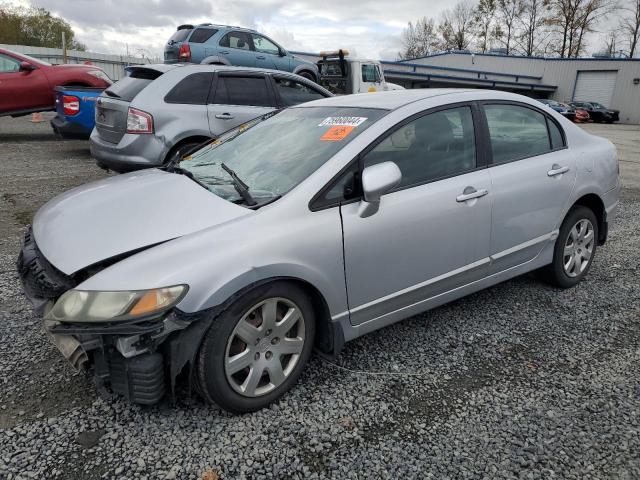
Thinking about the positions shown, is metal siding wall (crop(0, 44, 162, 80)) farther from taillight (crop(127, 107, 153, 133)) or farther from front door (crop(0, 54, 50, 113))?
taillight (crop(127, 107, 153, 133))

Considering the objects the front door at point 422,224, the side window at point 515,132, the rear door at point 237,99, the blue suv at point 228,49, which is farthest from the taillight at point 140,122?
the blue suv at point 228,49

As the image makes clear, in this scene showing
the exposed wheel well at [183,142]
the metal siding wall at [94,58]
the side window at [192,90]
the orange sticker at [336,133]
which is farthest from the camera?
the metal siding wall at [94,58]

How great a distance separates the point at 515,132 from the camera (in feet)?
11.8

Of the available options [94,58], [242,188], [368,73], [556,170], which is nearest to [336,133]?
[242,188]

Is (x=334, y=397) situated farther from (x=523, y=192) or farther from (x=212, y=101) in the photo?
(x=212, y=101)

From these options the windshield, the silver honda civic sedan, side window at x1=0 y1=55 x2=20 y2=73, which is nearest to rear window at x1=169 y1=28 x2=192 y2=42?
side window at x1=0 y1=55 x2=20 y2=73

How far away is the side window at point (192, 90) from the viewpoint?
646 centimetres

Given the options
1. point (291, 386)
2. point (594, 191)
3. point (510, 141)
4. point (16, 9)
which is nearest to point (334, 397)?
point (291, 386)

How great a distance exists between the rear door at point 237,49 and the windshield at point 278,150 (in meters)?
10.8

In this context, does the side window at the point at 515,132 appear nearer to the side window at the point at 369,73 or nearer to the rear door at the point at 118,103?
the rear door at the point at 118,103

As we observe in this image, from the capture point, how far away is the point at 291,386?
103 inches

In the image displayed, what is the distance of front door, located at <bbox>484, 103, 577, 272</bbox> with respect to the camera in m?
3.34

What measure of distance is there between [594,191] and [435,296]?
183 centimetres

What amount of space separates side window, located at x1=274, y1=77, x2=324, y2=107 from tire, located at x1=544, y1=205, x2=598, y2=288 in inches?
178
